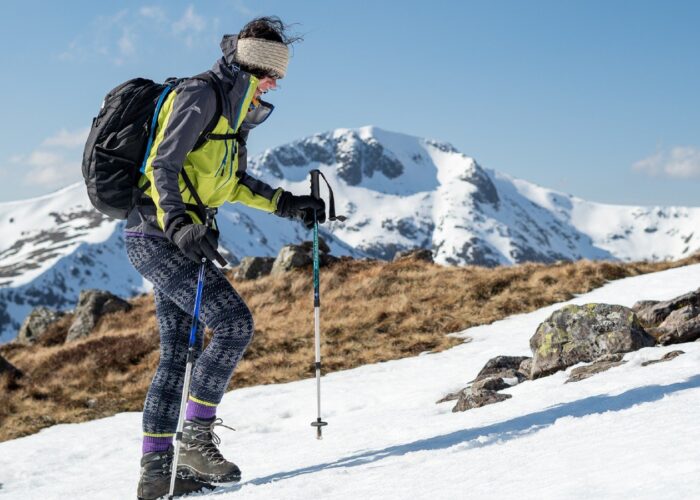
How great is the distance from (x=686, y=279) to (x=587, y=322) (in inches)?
337

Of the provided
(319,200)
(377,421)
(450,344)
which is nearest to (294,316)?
(450,344)

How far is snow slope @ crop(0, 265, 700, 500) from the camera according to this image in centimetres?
346

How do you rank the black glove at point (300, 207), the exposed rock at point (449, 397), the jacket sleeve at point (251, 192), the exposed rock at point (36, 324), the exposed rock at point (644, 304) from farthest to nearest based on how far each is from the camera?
the exposed rock at point (36, 324)
the exposed rock at point (644, 304)
the exposed rock at point (449, 397)
the black glove at point (300, 207)
the jacket sleeve at point (251, 192)

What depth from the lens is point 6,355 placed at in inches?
813

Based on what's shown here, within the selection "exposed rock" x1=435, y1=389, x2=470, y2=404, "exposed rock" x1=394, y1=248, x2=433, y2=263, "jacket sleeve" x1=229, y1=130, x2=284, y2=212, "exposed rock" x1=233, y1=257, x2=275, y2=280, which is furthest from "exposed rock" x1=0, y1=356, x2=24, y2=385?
"jacket sleeve" x1=229, y1=130, x2=284, y2=212

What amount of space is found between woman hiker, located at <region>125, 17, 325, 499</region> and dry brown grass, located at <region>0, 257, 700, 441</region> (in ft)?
24.6

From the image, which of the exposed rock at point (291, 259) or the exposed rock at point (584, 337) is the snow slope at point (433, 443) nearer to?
the exposed rock at point (584, 337)

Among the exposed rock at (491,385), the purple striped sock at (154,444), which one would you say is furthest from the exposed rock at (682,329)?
the purple striped sock at (154,444)

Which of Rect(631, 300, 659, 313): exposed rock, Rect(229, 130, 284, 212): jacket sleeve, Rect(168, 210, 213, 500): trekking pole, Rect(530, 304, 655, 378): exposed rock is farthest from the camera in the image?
Rect(631, 300, 659, 313): exposed rock

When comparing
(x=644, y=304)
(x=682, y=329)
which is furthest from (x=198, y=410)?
(x=644, y=304)

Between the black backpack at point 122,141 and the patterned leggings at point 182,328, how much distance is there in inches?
15.0

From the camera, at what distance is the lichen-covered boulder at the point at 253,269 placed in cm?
2328

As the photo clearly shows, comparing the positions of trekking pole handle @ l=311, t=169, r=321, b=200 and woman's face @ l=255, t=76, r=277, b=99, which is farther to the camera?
trekking pole handle @ l=311, t=169, r=321, b=200

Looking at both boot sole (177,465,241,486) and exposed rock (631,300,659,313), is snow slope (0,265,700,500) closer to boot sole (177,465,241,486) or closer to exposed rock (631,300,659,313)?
boot sole (177,465,241,486)
